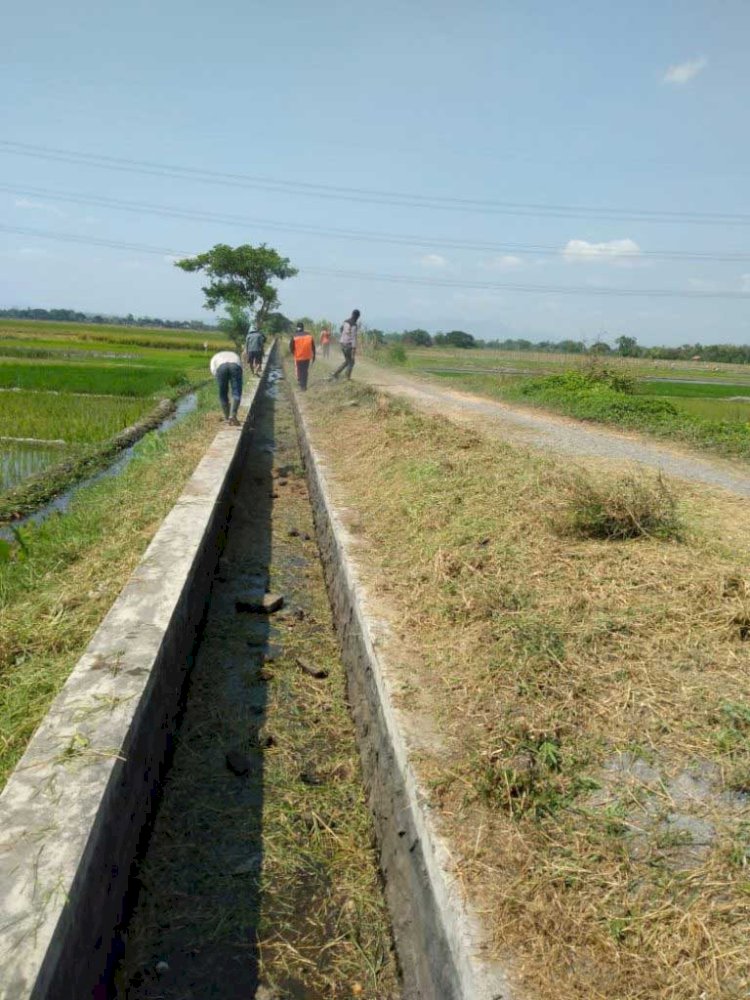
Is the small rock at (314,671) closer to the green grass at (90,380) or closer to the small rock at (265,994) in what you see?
the small rock at (265,994)

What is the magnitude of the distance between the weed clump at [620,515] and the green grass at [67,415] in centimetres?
867

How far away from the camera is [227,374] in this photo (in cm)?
918

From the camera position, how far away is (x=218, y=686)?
4.03 m

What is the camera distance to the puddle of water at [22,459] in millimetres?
8348

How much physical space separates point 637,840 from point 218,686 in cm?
253

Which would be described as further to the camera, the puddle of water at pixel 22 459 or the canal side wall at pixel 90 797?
the puddle of water at pixel 22 459

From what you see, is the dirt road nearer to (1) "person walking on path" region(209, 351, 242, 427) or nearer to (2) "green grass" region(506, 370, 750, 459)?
(2) "green grass" region(506, 370, 750, 459)

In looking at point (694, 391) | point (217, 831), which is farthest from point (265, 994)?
point (694, 391)

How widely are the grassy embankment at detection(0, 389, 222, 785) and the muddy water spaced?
650mm

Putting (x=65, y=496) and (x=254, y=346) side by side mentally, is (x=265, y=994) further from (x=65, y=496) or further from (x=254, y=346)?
(x=254, y=346)

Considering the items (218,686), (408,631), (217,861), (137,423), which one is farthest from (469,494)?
(137,423)

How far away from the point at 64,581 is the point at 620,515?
335cm

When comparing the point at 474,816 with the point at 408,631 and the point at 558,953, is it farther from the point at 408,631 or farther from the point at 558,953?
the point at 408,631

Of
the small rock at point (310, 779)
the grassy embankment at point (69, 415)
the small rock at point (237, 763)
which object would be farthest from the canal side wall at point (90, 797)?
the grassy embankment at point (69, 415)
